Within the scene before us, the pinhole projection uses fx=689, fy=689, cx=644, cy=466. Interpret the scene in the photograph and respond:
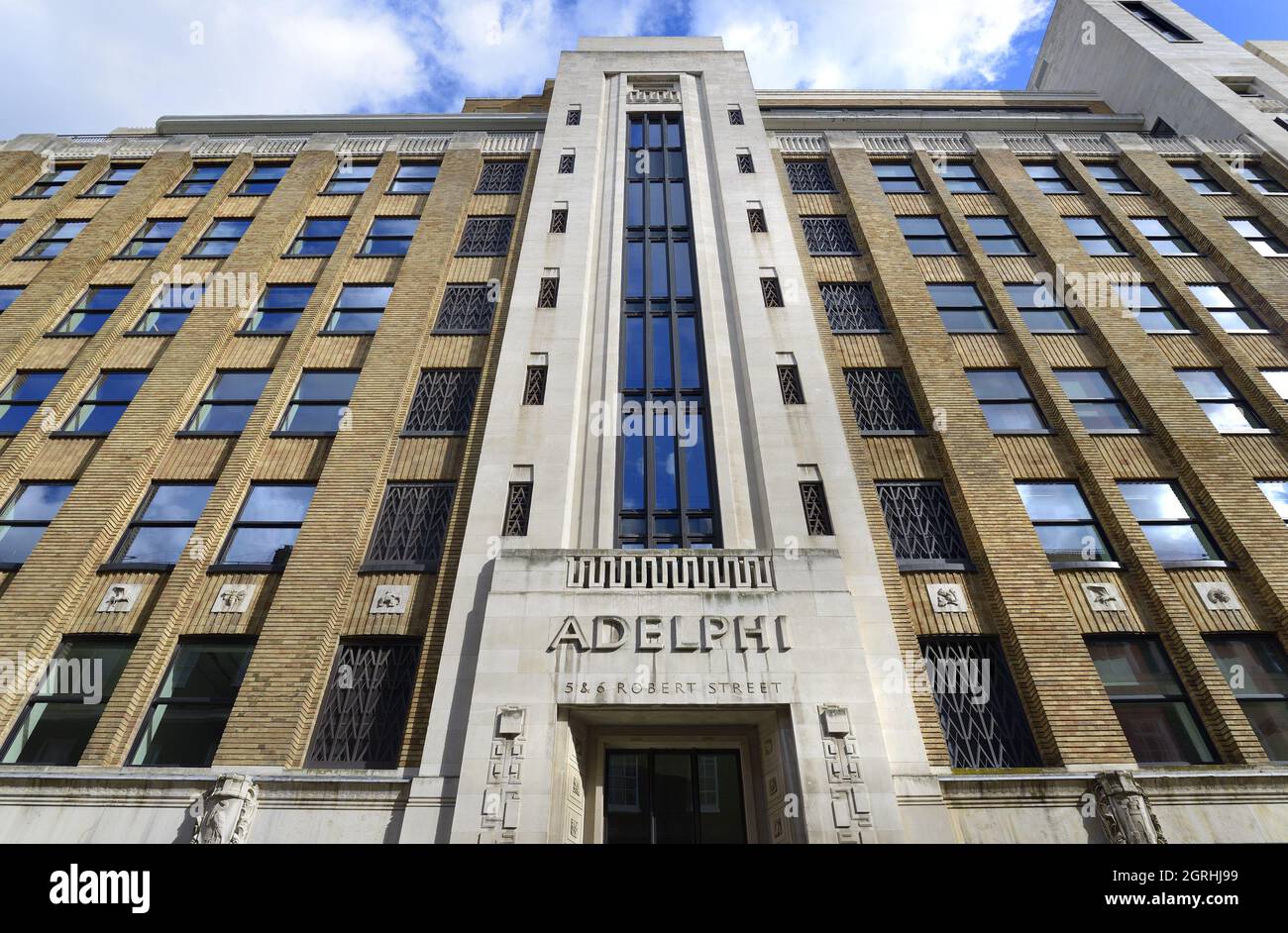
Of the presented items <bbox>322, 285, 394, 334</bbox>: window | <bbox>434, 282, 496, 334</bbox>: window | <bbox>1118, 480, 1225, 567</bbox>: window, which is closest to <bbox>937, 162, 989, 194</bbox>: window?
<bbox>1118, 480, 1225, 567</bbox>: window

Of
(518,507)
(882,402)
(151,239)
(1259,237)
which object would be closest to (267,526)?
(518,507)

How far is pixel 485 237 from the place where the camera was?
73.8ft

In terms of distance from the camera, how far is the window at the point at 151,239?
73.6ft

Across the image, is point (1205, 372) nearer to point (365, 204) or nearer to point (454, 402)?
point (454, 402)

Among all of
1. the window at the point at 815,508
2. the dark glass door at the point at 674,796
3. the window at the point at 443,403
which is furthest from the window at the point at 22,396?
the window at the point at 815,508

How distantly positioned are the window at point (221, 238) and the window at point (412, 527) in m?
12.2

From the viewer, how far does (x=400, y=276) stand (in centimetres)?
2050

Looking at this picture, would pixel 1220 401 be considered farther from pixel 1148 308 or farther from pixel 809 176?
pixel 809 176

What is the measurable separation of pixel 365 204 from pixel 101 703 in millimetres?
16720

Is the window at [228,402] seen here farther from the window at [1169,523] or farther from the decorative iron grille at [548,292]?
the window at [1169,523]

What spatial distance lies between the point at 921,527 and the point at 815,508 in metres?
2.67

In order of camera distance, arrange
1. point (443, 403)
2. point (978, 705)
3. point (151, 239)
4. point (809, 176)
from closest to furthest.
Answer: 1. point (978, 705)
2. point (443, 403)
3. point (151, 239)
4. point (809, 176)

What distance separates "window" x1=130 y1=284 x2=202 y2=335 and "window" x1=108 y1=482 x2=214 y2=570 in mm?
6108

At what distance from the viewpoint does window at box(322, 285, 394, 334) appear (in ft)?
64.6
